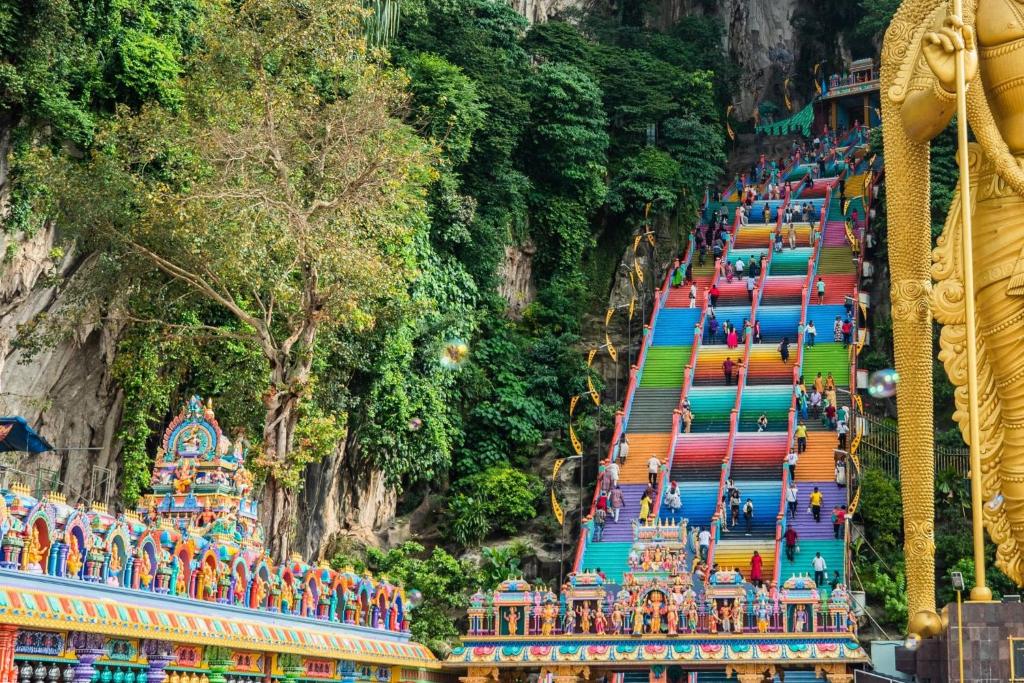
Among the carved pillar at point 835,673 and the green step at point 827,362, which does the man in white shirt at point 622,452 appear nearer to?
the green step at point 827,362

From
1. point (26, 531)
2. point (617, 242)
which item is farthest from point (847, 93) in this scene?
point (26, 531)

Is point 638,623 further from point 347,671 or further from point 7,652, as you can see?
point 7,652

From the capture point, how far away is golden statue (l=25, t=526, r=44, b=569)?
31.7 feet

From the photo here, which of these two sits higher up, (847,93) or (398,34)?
(847,93)

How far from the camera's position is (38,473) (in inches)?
776

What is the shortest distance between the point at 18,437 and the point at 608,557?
964cm

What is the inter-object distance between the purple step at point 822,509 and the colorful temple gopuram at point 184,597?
7721mm

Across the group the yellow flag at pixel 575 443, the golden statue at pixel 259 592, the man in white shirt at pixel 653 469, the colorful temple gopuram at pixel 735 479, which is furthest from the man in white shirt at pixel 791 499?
the golden statue at pixel 259 592

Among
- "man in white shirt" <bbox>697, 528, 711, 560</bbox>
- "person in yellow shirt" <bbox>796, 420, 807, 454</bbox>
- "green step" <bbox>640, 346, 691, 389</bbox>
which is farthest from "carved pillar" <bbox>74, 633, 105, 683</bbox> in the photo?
"green step" <bbox>640, 346, 691, 389</bbox>

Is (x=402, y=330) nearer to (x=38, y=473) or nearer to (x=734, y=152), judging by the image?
(x=38, y=473)

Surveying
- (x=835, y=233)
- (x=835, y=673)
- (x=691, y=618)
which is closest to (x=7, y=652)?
(x=691, y=618)

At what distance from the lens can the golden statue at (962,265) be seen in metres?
10.8

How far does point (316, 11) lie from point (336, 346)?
16.1 ft

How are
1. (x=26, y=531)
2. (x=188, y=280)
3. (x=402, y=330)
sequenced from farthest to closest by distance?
(x=402, y=330), (x=188, y=280), (x=26, y=531)
